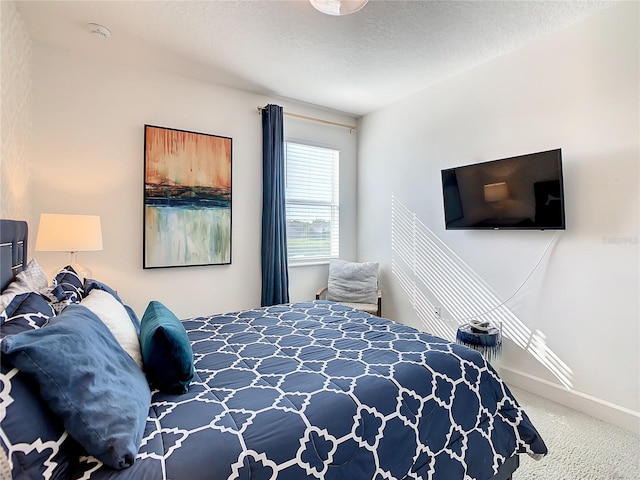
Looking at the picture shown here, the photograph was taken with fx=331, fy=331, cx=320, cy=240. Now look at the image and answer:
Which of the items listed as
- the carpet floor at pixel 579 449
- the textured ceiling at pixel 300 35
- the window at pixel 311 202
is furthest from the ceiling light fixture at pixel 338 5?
the carpet floor at pixel 579 449

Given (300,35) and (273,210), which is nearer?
(300,35)

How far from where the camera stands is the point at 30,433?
0.81 metres

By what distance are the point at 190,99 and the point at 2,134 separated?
1.60 m

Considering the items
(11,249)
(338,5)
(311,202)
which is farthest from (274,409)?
(311,202)

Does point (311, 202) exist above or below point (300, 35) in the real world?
below

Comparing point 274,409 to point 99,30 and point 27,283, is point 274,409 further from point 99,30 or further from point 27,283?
point 99,30

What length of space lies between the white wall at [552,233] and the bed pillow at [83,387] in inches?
114

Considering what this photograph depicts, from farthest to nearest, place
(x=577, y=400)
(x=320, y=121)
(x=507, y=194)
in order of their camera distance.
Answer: (x=320, y=121) → (x=507, y=194) → (x=577, y=400)

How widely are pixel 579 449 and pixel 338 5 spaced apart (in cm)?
309

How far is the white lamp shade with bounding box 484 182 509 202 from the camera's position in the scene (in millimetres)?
2800

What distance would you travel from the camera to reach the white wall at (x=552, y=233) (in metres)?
2.25

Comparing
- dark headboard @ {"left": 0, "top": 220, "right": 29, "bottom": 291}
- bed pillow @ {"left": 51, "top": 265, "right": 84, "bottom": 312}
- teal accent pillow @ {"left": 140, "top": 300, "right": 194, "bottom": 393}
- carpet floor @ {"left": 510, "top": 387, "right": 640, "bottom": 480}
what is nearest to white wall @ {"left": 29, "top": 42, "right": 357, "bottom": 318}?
dark headboard @ {"left": 0, "top": 220, "right": 29, "bottom": 291}

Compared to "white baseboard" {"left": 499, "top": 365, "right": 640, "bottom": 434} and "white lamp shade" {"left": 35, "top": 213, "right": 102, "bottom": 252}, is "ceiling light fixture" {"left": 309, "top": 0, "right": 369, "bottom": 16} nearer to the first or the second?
"white lamp shade" {"left": 35, "top": 213, "right": 102, "bottom": 252}

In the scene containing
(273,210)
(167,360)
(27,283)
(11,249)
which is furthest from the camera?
(273,210)
